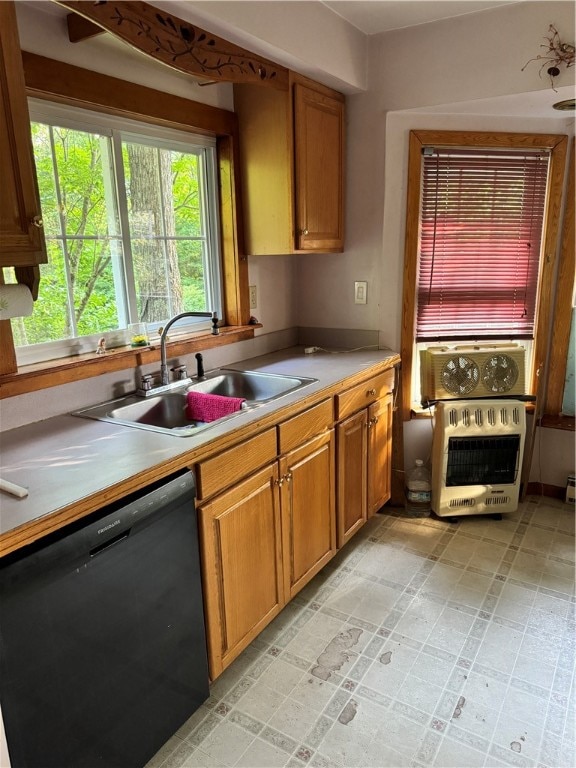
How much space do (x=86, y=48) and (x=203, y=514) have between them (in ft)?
5.21

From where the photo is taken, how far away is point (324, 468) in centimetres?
220

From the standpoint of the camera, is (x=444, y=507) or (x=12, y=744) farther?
(x=444, y=507)

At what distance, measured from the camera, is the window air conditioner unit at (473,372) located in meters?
2.77

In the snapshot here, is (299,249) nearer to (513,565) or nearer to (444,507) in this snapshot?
(444,507)

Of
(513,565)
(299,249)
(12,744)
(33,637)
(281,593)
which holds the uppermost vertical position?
(299,249)

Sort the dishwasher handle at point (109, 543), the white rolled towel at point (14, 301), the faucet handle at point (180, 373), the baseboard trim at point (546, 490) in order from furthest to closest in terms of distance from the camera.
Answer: the baseboard trim at point (546, 490) → the faucet handle at point (180, 373) → the white rolled towel at point (14, 301) → the dishwasher handle at point (109, 543)

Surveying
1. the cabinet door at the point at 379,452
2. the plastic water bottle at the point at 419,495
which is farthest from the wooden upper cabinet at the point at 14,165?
the plastic water bottle at the point at 419,495

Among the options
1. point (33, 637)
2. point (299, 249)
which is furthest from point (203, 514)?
point (299, 249)

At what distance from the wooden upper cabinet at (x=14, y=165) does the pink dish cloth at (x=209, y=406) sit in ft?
2.73

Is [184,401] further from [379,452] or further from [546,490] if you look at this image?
[546,490]

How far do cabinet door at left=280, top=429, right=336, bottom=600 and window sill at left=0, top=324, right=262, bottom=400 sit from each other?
0.68 metres

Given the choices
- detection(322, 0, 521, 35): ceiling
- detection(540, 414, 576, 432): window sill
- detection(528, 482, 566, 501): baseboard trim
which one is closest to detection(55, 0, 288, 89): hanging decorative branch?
detection(322, 0, 521, 35): ceiling

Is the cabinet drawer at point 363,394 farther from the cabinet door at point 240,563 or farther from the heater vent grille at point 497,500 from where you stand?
→ the heater vent grille at point 497,500

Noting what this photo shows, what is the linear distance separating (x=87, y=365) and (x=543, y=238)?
240 cm
